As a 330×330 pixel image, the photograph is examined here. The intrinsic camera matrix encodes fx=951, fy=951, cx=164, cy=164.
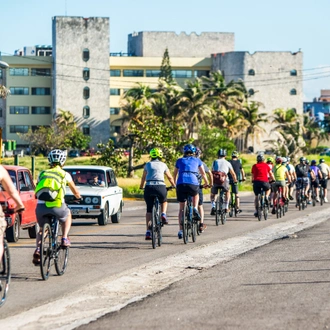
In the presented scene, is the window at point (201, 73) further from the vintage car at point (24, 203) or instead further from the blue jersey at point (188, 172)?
the blue jersey at point (188, 172)

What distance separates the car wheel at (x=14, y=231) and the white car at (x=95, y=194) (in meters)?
4.28

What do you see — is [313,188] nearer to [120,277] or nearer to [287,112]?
[120,277]

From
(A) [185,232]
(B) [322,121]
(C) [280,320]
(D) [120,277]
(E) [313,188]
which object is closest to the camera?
(C) [280,320]

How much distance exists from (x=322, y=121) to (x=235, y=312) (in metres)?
146

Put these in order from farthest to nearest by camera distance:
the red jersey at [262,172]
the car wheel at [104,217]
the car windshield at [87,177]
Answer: the red jersey at [262,172]
the car windshield at [87,177]
the car wheel at [104,217]

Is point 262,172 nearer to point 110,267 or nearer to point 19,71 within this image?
point 110,267

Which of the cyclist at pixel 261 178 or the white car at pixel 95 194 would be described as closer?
the white car at pixel 95 194

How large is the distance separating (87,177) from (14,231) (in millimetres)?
6319

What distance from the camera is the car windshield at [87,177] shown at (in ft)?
81.1

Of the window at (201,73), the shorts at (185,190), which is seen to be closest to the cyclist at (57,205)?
the shorts at (185,190)

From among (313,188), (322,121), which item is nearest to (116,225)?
(313,188)

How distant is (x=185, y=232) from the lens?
18172mm

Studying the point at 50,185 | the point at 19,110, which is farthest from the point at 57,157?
the point at 19,110

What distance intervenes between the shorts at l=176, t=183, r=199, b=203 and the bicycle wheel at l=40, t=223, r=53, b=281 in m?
5.78
